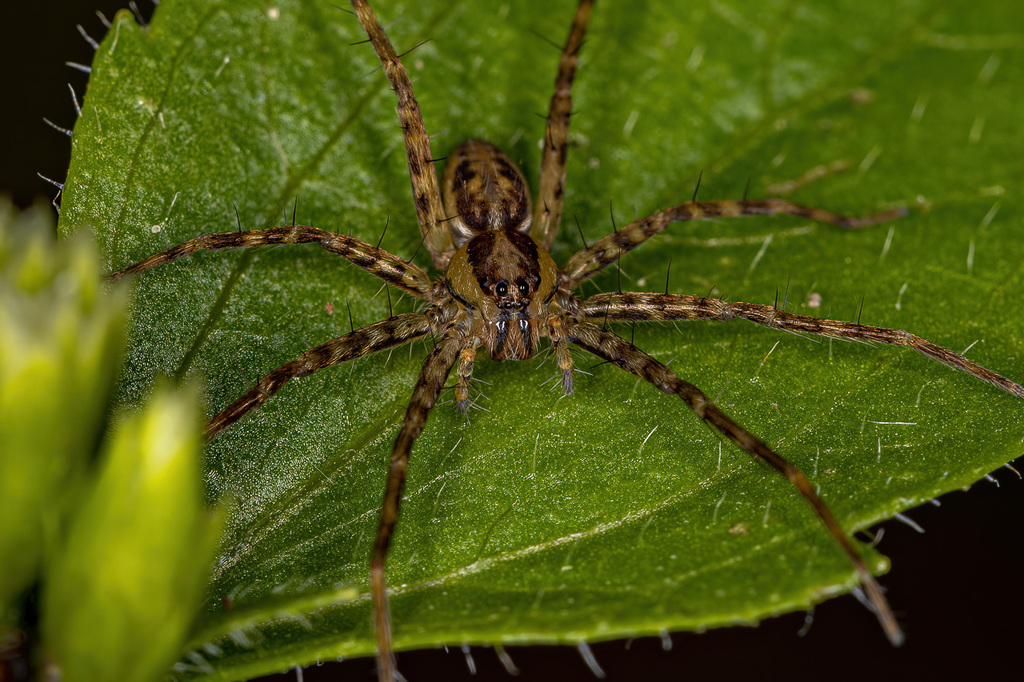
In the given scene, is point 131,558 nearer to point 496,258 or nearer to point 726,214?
point 496,258

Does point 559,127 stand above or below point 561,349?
above

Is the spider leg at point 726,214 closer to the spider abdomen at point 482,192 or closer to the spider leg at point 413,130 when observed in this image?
the spider abdomen at point 482,192

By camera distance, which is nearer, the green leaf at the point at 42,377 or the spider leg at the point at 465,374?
the green leaf at the point at 42,377

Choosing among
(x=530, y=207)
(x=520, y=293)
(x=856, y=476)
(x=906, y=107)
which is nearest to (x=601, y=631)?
(x=856, y=476)

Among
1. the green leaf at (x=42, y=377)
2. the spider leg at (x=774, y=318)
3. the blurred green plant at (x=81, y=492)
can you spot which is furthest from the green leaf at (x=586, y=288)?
the green leaf at (x=42, y=377)

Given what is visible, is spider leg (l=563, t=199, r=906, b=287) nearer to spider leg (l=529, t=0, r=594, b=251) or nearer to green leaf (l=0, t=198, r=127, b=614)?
spider leg (l=529, t=0, r=594, b=251)

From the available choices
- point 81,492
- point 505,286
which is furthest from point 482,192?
point 81,492

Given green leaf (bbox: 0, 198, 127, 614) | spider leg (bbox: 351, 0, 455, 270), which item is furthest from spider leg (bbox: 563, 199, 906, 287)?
green leaf (bbox: 0, 198, 127, 614)
